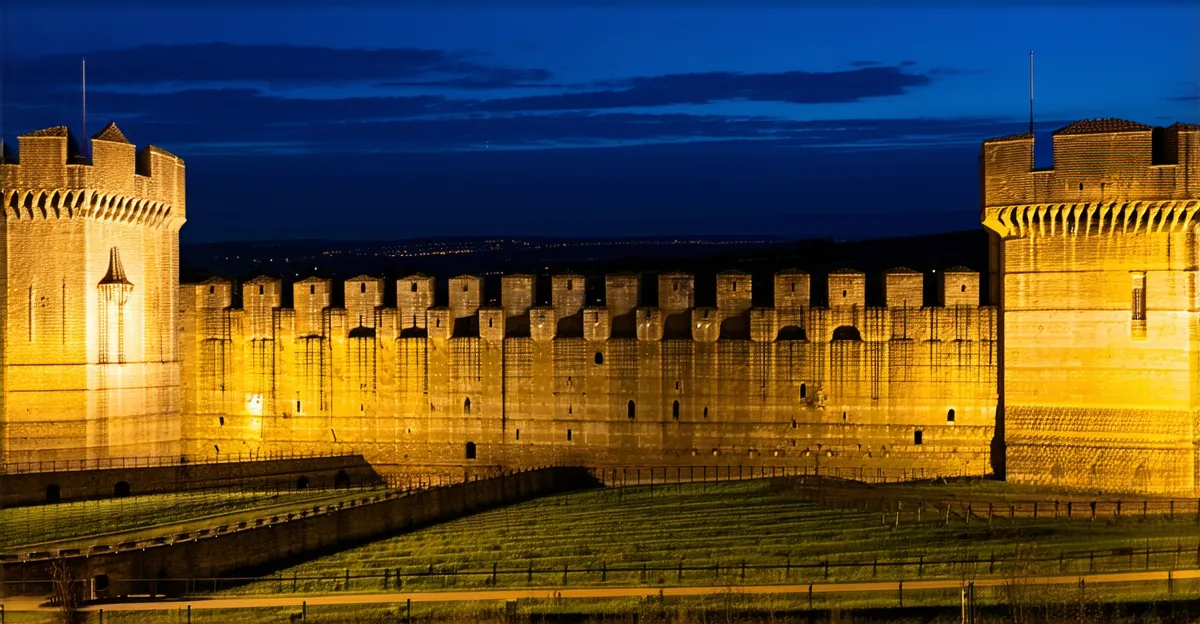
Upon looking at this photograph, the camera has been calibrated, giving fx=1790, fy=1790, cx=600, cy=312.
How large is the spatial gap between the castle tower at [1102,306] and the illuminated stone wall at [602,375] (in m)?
1.56

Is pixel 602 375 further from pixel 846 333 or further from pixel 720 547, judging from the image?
pixel 720 547

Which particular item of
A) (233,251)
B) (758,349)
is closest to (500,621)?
(758,349)

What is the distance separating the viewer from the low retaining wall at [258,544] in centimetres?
3391

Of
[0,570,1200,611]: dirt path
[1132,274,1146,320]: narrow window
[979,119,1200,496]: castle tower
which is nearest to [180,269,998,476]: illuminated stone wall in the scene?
[979,119,1200,496]: castle tower

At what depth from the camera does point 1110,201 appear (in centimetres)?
4206

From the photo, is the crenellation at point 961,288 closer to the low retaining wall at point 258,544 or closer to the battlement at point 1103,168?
the battlement at point 1103,168

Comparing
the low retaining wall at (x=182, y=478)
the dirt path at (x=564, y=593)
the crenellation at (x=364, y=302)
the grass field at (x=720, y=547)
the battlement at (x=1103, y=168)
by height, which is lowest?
the dirt path at (x=564, y=593)

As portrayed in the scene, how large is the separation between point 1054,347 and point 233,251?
114571 millimetres

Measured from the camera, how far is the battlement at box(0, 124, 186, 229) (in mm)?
→ 46031

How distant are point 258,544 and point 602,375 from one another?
12599 millimetres

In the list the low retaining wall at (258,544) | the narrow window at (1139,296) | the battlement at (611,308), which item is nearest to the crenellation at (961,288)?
the battlement at (611,308)

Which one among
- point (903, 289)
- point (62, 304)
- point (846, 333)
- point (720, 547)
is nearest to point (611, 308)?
point (846, 333)

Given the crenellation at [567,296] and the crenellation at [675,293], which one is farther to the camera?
the crenellation at [567,296]

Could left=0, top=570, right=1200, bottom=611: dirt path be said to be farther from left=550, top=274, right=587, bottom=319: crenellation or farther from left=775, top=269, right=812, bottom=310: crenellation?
left=550, top=274, right=587, bottom=319: crenellation
